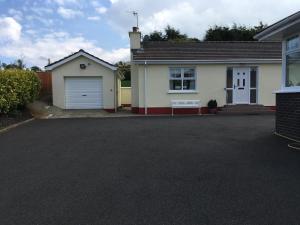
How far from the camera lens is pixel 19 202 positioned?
598cm

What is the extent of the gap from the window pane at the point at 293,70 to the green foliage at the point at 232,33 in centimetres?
3840

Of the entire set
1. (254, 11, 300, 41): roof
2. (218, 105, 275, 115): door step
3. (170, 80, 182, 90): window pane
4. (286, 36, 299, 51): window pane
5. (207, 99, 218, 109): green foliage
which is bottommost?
(218, 105, 275, 115): door step

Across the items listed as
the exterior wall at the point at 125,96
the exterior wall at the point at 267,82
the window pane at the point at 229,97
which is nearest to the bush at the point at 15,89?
the exterior wall at the point at 125,96

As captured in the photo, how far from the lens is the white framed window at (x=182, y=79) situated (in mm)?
23609

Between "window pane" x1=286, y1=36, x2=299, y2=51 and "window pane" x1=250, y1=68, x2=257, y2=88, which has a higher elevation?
"window pane" x1=286, y1=36, x2=299, y2=51

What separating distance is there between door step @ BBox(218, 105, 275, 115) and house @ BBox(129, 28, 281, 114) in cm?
53

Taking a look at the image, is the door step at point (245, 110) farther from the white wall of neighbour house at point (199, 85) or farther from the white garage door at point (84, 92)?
the white garage door at point (84, 92)

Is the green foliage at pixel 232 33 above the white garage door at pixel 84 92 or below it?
above

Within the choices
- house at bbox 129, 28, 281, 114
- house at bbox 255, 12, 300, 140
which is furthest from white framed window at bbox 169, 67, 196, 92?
house at bbox 255, 12, 300, 140

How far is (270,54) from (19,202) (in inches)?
832

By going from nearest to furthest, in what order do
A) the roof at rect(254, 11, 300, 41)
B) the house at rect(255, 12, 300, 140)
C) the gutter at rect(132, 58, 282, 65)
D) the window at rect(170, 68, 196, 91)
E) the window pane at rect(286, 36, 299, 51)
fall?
1. the roof at rect(254, 11, 300, 41)
2. the house at rect(255, 12, 300, 140)
3. the window pane at rect(286, 36, 299, 51)
4. the gutter at rect(132, 58, 282, 65)
5. the window at rect(170, 68, 196, 91)

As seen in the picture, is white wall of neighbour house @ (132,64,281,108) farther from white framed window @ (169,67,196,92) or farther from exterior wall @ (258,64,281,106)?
white framed window @ (169,67,196,92)

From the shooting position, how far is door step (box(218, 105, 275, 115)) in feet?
74.6

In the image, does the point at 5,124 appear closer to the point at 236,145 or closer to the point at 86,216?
the point at 236,145
